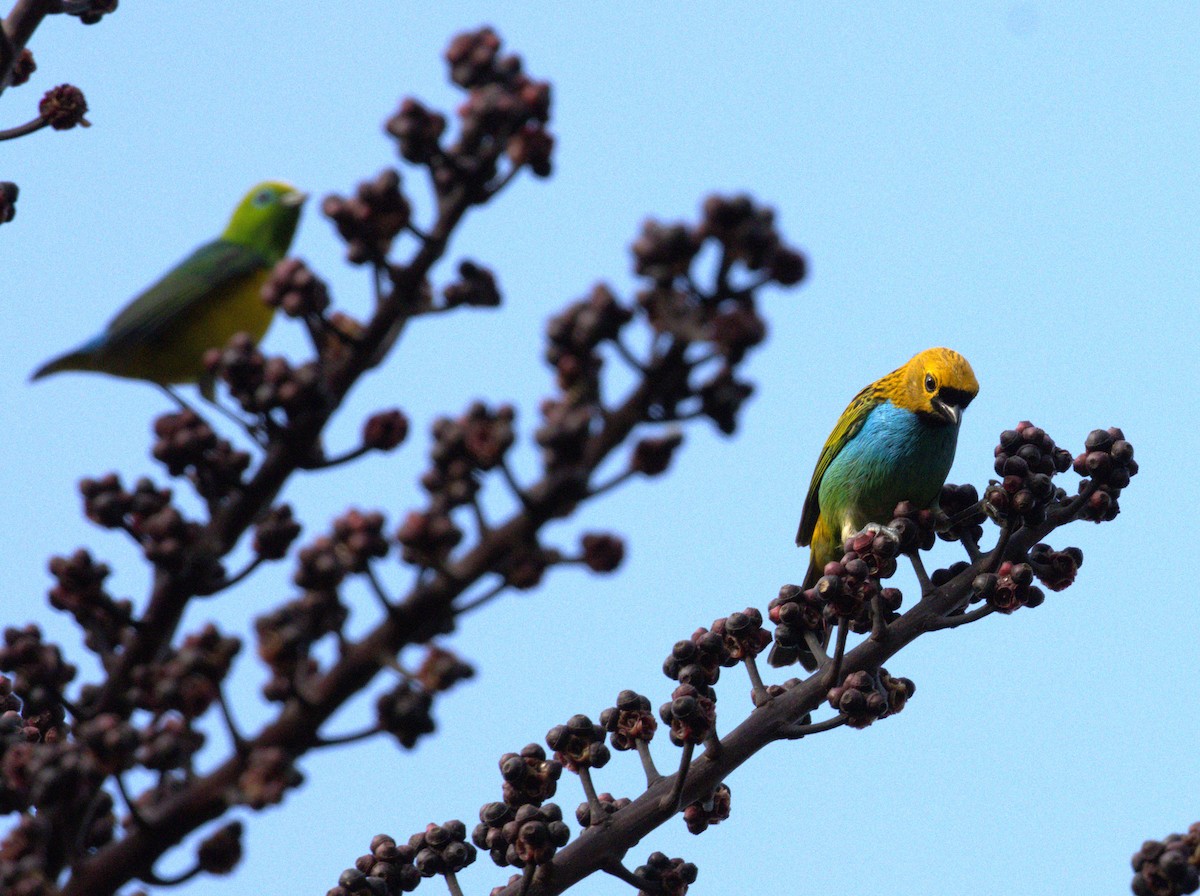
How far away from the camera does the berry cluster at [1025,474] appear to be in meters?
5.80

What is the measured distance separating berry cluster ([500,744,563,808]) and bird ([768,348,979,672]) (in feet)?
14.1

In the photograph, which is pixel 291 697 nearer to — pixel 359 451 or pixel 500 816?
pixel 359 451

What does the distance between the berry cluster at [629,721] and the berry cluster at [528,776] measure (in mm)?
315

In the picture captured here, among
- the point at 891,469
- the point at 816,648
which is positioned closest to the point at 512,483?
the point at 816,648

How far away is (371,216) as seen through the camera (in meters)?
3.38

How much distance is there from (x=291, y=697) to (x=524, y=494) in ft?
2.45

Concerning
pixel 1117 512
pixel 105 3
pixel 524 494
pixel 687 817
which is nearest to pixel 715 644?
pixel 687 817

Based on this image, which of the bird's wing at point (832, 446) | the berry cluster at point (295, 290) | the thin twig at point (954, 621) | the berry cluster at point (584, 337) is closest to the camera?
the berry cluster at point (584, 337)

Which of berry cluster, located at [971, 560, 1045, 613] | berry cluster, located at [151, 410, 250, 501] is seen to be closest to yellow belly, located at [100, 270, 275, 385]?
berry cluster, located at [151, 410, 250, 501]

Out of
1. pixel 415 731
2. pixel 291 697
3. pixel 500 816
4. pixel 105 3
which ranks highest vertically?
pixel 105 3

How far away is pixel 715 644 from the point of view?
17.0 ft

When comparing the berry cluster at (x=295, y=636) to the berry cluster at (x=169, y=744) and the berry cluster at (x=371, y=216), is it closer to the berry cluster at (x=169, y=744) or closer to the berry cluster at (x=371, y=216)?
the berry cluster at (x=169, y=744)

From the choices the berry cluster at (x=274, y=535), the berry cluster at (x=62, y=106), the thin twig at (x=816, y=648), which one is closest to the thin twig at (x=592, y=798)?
the thin twig at (x=816, y=648)

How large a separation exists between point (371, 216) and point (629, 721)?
2540 millimetres
